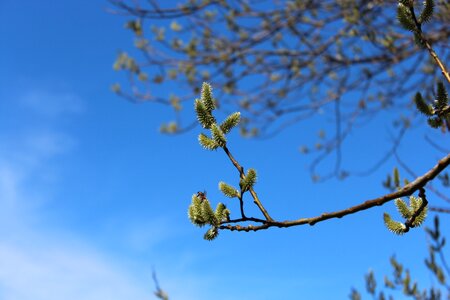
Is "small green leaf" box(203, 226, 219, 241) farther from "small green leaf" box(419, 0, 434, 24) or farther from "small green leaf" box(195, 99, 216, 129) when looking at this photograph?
"small green leaf" box(419, 0, 434, 24)

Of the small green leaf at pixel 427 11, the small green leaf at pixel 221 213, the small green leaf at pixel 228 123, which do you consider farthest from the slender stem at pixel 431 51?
the small green leaf at pixel 221 213

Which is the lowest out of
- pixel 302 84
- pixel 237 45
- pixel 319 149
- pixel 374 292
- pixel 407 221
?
pixel 407 221

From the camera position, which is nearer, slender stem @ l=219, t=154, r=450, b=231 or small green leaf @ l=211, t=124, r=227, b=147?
slender stem @ l=219, t=154, r=450, b=231

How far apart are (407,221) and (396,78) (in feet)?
17.0

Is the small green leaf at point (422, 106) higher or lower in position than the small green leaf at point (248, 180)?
higher

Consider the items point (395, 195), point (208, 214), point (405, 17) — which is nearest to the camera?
point (395, 195)

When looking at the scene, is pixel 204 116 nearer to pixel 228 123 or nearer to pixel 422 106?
pixel 228 123

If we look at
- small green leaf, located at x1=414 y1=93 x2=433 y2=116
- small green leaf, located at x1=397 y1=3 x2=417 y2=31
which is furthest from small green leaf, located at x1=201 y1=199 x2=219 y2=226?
small green leaf, located at x1=397 y1=3 x2=417 y2=31

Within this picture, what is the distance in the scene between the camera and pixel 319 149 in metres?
6.40

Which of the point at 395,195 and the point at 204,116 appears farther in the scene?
the point at 204,116

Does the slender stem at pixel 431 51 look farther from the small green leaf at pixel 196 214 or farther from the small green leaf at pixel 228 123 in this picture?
the small green leaf at pixel 196 214

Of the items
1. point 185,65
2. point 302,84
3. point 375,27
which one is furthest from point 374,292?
point 185,65

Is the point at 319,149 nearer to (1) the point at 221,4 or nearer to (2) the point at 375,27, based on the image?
(2) the point at 375,27

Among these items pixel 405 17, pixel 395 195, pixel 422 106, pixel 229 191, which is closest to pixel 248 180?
pixel 229 191
